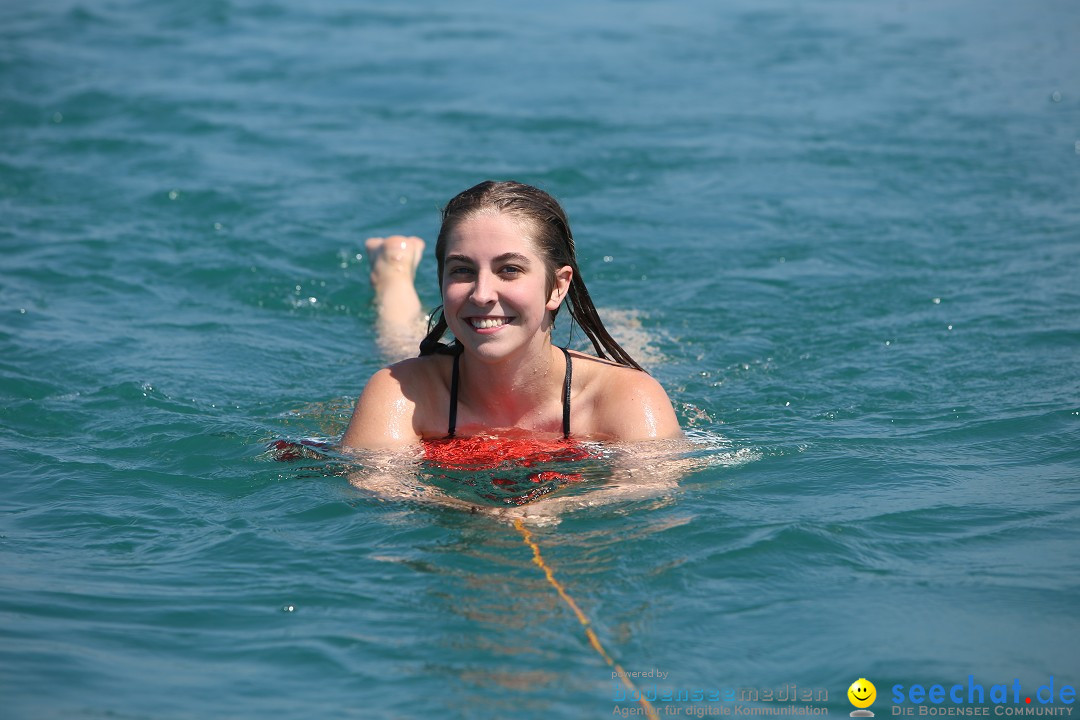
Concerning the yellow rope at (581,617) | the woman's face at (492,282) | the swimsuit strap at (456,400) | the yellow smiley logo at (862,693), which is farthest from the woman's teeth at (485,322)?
the yellow smiley logo at (862,693)

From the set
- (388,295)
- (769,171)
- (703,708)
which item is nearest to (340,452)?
(703,708)

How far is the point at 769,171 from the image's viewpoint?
10344mm

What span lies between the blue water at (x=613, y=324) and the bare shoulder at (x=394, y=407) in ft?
0.90

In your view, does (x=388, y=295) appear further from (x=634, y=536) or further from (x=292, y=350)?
(x=634, y=536)

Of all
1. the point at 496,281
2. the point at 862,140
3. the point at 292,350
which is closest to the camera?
the point at 496,281

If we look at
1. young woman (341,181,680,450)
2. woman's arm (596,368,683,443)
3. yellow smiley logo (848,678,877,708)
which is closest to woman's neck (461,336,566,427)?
young woman (341,181,680,450)

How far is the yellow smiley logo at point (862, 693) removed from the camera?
11.1ft

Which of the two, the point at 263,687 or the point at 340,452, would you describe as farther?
the point at 340,452

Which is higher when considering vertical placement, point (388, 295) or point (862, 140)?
point (862, 140)

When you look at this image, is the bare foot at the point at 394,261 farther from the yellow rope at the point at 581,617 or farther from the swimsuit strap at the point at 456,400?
the yellow rope at the point at 581,617

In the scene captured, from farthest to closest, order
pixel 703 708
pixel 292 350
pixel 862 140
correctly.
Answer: pixel 862 140
pixel 292 350
pixel 703 708

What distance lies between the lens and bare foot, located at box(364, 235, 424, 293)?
7469 millimetres

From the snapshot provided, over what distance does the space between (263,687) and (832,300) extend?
5.01 metres

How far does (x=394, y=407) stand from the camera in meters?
4.84
